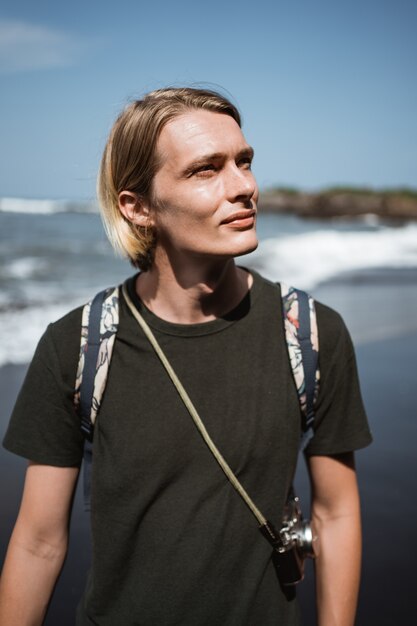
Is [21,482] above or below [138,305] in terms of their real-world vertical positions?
below

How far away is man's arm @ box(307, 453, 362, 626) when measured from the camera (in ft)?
6.97

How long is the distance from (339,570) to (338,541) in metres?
0.09

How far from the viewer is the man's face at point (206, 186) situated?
2.06m

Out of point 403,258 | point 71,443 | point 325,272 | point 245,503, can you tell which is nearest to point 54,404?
point 71,443

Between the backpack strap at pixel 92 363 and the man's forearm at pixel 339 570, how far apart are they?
81cm

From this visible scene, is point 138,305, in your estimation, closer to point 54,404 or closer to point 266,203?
point 54,404

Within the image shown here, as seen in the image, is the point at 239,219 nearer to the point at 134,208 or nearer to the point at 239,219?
the point at 239,219

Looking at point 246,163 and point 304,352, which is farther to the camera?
point 246,163

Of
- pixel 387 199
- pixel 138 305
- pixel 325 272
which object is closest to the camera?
pixel 138 305

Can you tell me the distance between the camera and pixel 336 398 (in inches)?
81.9

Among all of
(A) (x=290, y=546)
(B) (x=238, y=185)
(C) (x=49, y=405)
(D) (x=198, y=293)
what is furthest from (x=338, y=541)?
(B) (x=238, y=185)

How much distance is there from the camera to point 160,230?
2.28m

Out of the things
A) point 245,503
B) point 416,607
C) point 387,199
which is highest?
point 387,199

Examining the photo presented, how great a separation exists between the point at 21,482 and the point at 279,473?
2.89 metres
